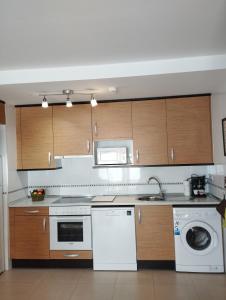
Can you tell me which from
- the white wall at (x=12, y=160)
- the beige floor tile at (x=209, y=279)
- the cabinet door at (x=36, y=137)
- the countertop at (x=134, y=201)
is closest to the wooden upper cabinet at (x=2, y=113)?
the white wall at (x=12, y=160)

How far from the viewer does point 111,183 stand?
14.6ft

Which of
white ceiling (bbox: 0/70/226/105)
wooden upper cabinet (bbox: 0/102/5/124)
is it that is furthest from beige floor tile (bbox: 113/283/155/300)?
wooden upper cabinet (bbox: 0/102/5/124)

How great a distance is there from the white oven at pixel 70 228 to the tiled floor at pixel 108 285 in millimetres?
330

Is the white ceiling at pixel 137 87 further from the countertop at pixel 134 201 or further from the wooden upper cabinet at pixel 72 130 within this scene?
the countertop at pixel 134 201

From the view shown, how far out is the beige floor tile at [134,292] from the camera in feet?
9.97

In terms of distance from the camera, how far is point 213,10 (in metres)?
1.94

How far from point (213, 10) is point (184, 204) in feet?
7.79

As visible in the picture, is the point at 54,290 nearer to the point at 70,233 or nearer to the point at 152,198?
the point at 70,233

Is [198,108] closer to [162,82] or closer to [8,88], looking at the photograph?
[162,82]

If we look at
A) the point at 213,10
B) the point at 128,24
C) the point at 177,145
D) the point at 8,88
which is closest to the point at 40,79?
the point at 8,88

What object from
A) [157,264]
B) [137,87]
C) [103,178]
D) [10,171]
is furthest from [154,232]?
[10,171]

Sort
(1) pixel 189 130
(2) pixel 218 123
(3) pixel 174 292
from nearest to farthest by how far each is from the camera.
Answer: (3) pixel 174 292, (2) pixel 218 123, (1) pixel 189 130

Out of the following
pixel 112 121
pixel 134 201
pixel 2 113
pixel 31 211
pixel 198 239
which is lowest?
pixel 198 239

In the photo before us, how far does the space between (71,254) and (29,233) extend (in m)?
0.63
